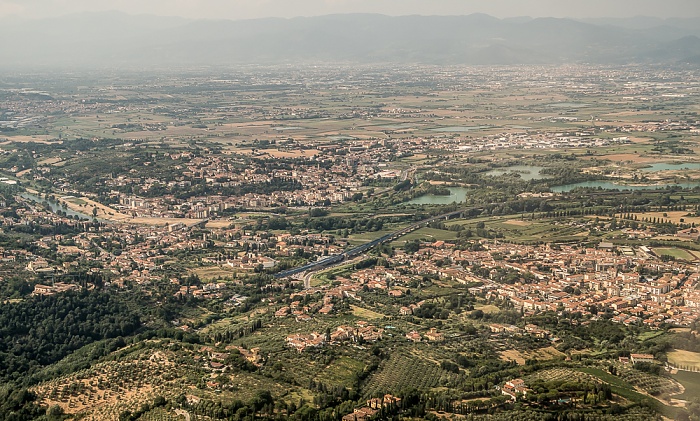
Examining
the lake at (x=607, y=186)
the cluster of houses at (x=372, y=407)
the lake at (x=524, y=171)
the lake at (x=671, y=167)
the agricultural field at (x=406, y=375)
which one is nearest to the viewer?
the cluster of houses at (x=372, y=407)

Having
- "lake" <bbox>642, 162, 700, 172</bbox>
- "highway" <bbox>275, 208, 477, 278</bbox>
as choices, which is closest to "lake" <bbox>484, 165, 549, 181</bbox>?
"lake" <bbox>642, 162, 700, 172</bbox>

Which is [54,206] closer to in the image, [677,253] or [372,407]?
[677,253]

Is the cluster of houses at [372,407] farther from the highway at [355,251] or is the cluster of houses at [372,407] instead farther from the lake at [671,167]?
the lake at [671,167]

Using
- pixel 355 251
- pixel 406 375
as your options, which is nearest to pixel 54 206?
pixel 355 251

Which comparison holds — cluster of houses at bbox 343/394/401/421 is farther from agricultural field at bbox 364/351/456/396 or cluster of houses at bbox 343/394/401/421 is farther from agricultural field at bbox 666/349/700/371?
agricultural field at bbox 666/349/700/371

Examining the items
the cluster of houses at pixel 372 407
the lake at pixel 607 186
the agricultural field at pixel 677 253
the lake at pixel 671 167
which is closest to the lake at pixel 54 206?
the lake at pixel 607 186

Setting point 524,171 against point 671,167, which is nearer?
point 671,167
